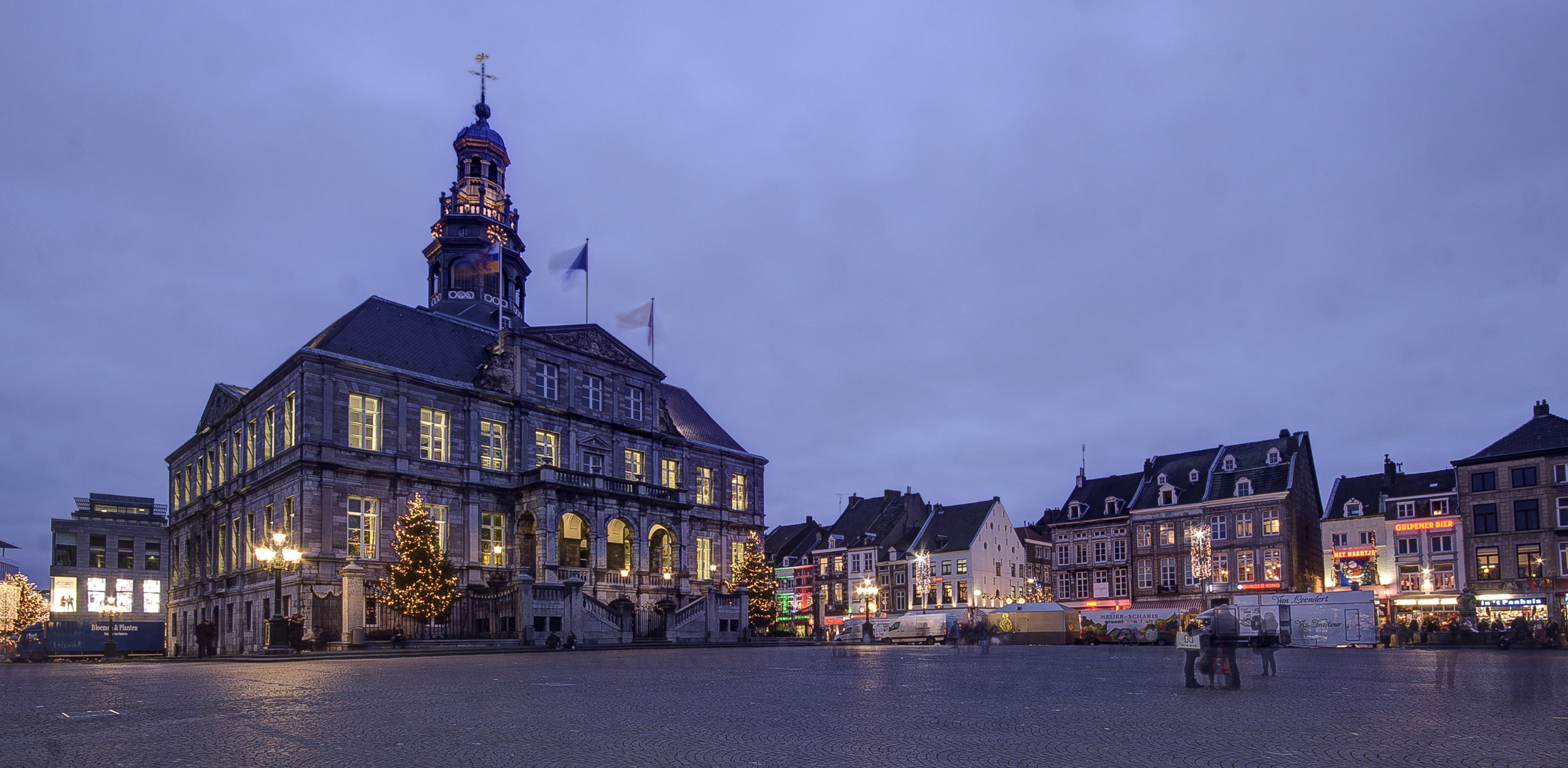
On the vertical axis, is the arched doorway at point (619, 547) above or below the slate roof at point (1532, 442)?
below

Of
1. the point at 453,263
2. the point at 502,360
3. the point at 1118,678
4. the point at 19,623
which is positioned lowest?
the point at 19,623

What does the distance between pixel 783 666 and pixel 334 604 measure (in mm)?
24323

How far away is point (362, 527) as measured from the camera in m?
45.6

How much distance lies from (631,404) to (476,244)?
14011 millimetres

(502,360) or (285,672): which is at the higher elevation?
(502,360)

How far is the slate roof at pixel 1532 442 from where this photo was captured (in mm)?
58688

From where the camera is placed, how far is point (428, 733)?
1065 cm

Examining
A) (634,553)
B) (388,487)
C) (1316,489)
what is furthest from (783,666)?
(1316,489)

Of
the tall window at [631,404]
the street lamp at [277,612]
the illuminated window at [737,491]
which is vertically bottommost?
the street lamp at [277,612]

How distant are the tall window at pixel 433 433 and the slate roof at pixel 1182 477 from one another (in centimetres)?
4766

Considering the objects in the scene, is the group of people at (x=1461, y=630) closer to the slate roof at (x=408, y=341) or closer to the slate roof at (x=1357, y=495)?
the slate roof at (x=1357, y=495)

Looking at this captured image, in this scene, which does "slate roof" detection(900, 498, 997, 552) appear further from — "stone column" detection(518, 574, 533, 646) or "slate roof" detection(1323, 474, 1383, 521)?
"stone column" detection(518, 574, 533, 646)

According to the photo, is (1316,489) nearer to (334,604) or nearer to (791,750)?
(334,604)

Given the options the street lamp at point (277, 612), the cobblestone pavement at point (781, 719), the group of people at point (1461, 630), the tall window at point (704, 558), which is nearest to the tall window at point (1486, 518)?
the group of people at point (1461, 630)
